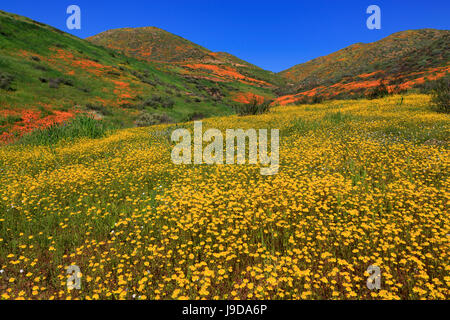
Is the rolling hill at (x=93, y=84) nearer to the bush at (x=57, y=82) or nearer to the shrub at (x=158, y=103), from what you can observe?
the bush at (x=57, y=82)

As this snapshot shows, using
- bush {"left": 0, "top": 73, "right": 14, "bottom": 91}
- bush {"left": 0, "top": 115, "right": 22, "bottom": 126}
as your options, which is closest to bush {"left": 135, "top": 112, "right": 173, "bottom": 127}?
bush {"left": 0, "top": 115, "right": 22, "bottom": 126}

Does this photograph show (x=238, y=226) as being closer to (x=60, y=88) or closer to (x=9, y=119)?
(x=9, y=119)

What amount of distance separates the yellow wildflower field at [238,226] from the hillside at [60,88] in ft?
46.2

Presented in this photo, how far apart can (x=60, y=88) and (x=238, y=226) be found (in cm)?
3338

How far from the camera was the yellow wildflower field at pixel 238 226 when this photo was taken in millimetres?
3434

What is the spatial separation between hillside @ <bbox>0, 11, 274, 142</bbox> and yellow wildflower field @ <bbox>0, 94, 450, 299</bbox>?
1410cm

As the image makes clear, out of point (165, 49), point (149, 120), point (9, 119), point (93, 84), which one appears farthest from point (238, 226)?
point (165, 49)

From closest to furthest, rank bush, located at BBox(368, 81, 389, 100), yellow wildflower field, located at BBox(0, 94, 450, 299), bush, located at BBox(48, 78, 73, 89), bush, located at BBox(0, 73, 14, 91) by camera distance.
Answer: yellow wildflower field, located at BBox(0, 94, 450, 299) < bush, located at BBox(368, 81, 389, 100) < bush, located at BBox(0, 73, 14, 91) < bush, located at BBox(48, 78, 73, 89)

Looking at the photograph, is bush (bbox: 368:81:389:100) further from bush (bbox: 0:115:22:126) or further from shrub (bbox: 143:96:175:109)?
bush (bbox: 0:115:22:126)

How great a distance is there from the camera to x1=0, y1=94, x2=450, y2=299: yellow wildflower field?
3434 mm

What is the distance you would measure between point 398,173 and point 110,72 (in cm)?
4536

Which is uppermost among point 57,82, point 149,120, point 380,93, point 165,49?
point 165,49

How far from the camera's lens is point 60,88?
29047mm
